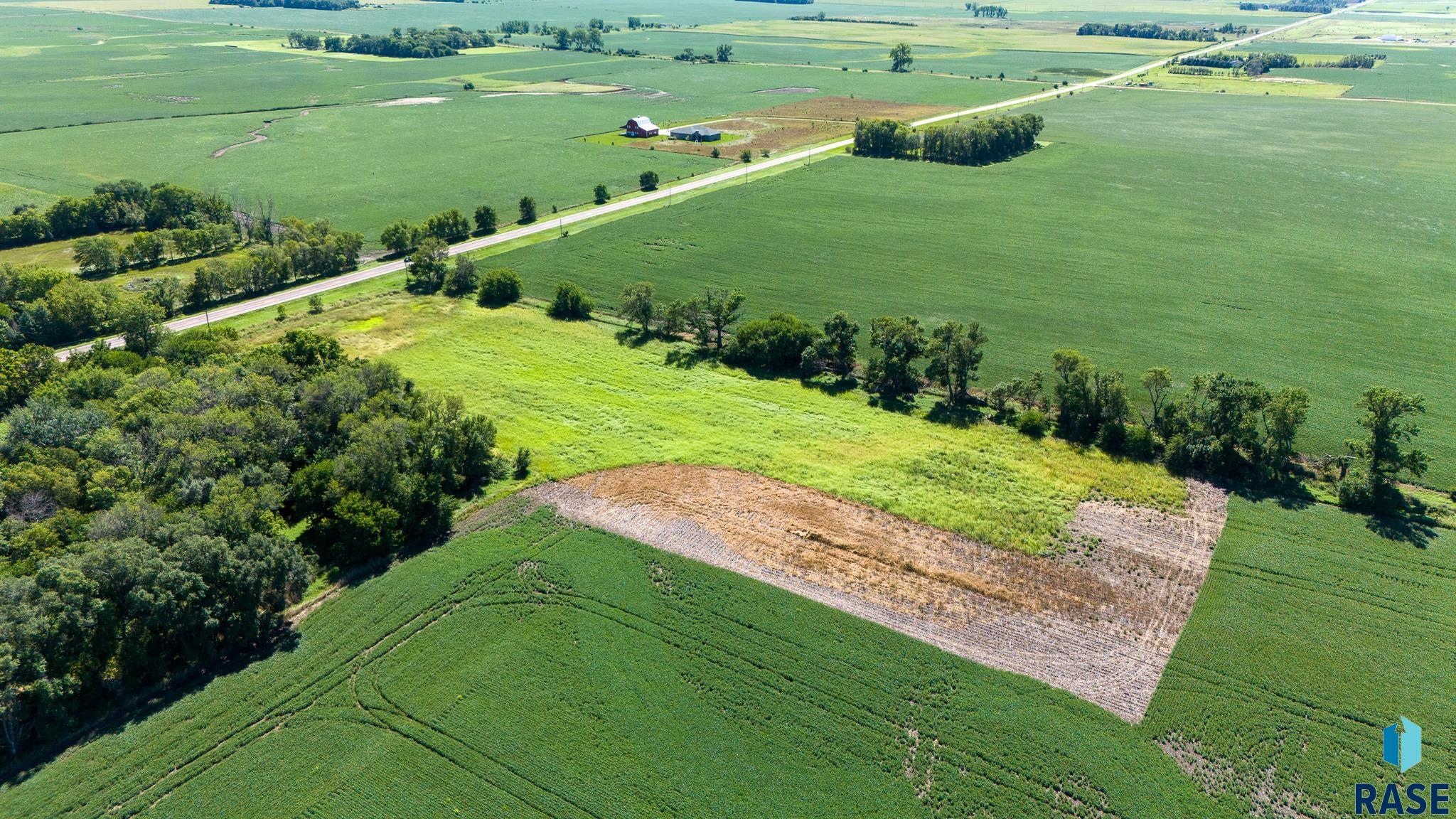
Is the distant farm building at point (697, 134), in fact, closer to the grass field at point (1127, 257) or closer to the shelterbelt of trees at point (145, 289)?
the grass field at point (1127, 257)

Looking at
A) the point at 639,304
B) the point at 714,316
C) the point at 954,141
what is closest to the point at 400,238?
the point at 639,304

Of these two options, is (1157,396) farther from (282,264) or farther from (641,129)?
(641,129)

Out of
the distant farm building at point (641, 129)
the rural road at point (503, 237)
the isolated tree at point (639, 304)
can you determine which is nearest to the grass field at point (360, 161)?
the rural road at point (503, 237)

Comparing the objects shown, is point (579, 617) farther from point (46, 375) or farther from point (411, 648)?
point (46, 375)

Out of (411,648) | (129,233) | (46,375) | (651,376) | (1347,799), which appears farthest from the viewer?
(129,233)

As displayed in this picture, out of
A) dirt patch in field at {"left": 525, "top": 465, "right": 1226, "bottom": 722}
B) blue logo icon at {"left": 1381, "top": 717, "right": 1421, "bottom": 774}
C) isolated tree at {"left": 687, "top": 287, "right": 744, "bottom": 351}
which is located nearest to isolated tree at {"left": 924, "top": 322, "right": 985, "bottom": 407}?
dirt patch in field at {"left": 525, "top": 465, "right": 1226, "bottom": 722}

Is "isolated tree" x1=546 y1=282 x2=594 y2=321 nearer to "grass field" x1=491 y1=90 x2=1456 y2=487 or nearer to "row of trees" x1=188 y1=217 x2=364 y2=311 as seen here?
"grass field" x1=491 y1=90 x2=1456 y2=487

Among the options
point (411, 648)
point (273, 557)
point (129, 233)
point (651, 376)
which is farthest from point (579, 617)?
point (129, 233)
